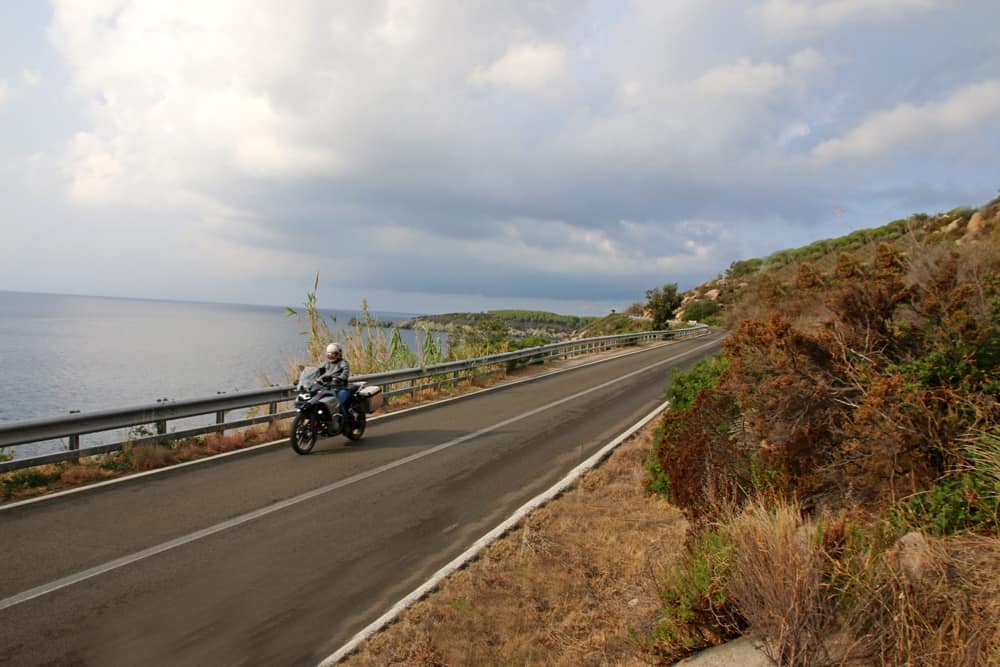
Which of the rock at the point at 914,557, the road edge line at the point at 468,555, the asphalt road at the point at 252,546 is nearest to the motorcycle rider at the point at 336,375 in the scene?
the asphalt road at the point at 252,546

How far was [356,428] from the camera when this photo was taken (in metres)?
10.6

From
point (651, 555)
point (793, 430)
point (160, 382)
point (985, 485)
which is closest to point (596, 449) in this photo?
point (651, 555)

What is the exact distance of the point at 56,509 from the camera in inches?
269

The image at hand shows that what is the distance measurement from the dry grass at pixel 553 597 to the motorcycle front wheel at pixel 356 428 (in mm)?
4371

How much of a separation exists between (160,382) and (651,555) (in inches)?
1009

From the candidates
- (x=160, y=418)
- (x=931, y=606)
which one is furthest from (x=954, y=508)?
(x=160, y=418)

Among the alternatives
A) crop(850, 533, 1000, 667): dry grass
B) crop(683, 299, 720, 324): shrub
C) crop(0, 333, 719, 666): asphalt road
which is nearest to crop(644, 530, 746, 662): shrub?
crop(850, 533, 1000, 667): dry grass

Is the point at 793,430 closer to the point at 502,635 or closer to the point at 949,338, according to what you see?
the point at 949,338

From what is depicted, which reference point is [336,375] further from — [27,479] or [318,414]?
[27,479]

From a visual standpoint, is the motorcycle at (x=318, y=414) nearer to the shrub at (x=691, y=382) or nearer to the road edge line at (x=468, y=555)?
the road edge line at (x=468, y=555)

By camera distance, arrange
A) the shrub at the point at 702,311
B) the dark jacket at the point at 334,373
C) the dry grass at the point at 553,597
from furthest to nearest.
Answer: the shrub at the point at 702,311 < the dark jacket at the point at 334,373 < the dry grass at the point at 553,597

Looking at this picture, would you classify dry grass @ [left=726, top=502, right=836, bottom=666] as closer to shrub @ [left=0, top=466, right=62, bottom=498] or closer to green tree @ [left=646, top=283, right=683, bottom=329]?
shrub @ [left=0, top=466, right=62, bottom=498]

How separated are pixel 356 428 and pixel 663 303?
52766 millimetres

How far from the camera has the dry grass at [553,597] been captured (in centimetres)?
435
